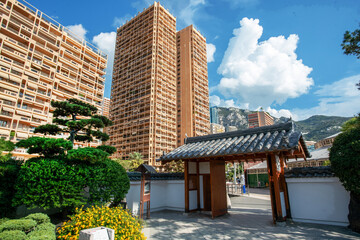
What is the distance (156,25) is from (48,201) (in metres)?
66.9

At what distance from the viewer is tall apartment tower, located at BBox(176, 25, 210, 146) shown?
65.8 m

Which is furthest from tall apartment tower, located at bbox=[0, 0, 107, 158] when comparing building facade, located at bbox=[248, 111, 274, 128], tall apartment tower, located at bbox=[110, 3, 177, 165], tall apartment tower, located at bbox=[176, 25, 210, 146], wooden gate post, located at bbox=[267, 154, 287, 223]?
building facade, located at bbox=[248, 111, 274, 128]

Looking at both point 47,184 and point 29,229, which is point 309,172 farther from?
point 29,229

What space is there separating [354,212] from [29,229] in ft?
33.2

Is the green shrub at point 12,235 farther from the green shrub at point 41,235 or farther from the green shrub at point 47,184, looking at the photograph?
the green shrub at point 47,184

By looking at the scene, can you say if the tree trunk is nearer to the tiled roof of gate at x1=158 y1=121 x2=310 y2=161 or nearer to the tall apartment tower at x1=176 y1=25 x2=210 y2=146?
the tiled roof of gate at x1=158 y1=121 x2=310 y2=161

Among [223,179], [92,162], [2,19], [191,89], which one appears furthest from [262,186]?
[2,19]

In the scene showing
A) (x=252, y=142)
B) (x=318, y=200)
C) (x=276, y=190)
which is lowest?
(x=318, y=200)

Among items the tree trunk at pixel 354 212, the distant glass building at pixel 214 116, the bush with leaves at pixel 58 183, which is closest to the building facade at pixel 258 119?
the distant glass building at pixel 214 116

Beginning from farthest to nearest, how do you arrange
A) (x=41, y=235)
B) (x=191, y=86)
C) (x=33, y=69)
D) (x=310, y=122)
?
(x=310, y=122), (x=191, y=86), (x=33, y=69), (x=41, y=235)

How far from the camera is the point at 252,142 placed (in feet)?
28.0

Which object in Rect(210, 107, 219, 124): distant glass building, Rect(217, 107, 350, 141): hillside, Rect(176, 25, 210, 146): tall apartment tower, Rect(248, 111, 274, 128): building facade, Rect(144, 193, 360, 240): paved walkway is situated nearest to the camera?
Rect(144, 193, 360, 240): paved walkway

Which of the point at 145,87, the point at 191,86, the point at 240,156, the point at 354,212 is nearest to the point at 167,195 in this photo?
the point at 240,156

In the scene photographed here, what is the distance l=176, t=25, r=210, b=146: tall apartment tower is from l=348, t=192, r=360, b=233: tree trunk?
5706 cm
